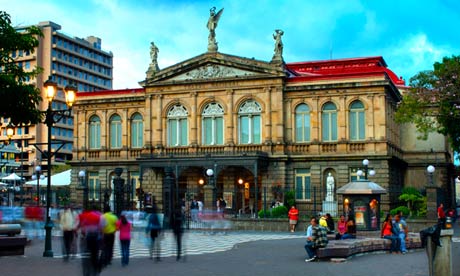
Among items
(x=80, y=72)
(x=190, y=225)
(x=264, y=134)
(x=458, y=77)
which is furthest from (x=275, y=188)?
(x=80, y=72)

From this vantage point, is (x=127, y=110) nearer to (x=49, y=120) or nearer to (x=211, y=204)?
(x=211, y=204)

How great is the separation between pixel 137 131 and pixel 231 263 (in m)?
33.6

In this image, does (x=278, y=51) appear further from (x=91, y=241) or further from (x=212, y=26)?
(x=91, y=241)

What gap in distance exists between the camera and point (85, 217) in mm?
17406

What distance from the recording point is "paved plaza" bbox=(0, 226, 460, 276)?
18.4 m

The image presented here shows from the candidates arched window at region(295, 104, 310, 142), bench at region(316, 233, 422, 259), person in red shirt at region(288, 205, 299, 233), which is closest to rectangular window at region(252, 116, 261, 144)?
arched window at region(295, 104, 310, 142)

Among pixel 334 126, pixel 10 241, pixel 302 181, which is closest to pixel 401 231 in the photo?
pixel 10 241

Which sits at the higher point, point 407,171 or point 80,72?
point 80,72

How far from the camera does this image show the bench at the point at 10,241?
71.2 ft

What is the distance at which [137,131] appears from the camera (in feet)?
175

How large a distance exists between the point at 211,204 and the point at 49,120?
21.3 metres

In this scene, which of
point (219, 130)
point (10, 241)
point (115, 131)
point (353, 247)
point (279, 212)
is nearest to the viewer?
point (10, 241)

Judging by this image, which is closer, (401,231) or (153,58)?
(401,231)

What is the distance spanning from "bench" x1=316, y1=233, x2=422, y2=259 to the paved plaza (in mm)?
311
